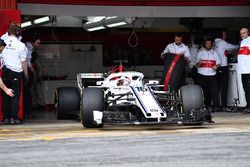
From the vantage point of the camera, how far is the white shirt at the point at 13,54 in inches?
447

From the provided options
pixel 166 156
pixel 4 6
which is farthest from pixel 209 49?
pixel 166 156

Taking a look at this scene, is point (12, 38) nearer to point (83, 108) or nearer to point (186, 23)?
point (83, 108)

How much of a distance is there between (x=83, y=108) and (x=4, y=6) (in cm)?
332

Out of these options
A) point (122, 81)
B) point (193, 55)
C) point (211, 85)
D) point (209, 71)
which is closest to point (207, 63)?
point (209, 71)

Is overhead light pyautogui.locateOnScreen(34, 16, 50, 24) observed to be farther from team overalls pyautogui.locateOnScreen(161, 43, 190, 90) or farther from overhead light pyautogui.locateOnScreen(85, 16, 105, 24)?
team overalls pyautogui.locateOnScreen(161, 43, 190, 90)

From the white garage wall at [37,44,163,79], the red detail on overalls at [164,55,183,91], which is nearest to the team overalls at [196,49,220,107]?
the red detail on overalls at [164,55,183,91]

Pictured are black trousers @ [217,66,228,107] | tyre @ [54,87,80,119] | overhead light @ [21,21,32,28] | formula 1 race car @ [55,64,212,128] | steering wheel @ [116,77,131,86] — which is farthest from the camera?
overhead light @ [21,21,32,28]

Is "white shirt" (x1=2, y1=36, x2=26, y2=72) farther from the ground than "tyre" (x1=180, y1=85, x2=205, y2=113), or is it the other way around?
"white shirt" (x1=2, y1=36, x2=26, y2=72)

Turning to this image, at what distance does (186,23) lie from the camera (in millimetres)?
17953

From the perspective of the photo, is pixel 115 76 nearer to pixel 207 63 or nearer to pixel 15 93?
pixel 15 93

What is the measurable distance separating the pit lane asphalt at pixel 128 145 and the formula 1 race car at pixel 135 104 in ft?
0.59

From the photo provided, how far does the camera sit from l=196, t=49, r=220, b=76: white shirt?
14.4 m

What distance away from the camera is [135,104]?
10.1 m

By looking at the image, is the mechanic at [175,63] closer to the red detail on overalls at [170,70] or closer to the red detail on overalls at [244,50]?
the red detail on overalls at [170,70]
